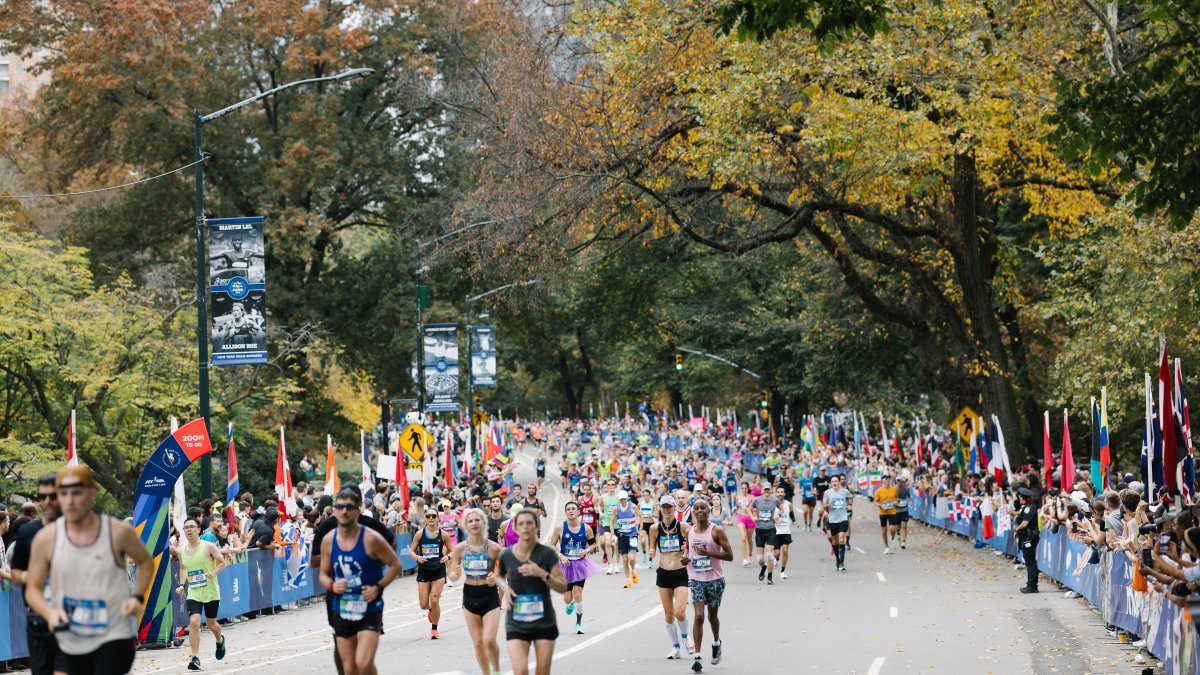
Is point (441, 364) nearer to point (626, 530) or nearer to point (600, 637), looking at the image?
point (626, 530)

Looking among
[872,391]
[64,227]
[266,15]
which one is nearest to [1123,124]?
[266,15]

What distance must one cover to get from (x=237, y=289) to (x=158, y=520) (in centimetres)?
491

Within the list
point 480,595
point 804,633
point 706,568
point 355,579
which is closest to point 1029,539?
point 804,633

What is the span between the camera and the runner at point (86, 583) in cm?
812

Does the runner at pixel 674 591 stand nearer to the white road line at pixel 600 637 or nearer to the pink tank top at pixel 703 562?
the pink tank top at pixel 703 562

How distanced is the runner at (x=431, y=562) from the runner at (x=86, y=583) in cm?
916

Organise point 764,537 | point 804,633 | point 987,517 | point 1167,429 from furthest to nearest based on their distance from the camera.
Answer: point 987,517 → point 764,537 → point 804,633 → point 1167,429

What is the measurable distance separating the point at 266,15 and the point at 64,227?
32.4ft

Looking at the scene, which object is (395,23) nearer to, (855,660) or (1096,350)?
(1096,350)

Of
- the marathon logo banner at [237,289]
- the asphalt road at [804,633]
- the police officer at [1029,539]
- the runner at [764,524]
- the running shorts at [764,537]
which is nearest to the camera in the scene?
the asphalt road at [804,633]

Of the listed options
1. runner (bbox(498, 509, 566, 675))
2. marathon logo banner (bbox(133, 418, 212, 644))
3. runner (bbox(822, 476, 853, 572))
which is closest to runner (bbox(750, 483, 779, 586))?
runner (bbox(822, 476, 853, 572))

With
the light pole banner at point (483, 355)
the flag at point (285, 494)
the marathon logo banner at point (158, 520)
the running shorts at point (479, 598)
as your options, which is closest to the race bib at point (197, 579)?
the marathon logo banner at point (158, 520)

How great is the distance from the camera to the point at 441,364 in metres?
38.0

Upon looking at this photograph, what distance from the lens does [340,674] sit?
1092 centimetres
